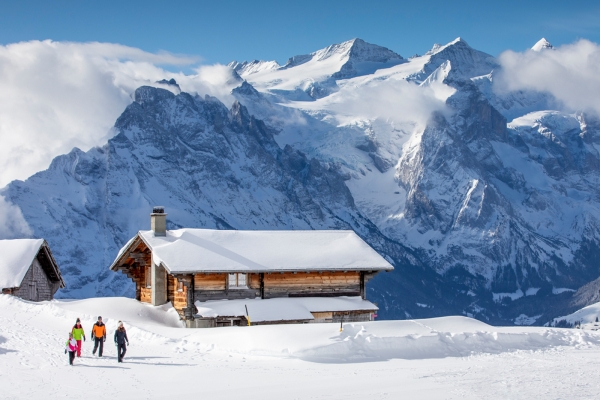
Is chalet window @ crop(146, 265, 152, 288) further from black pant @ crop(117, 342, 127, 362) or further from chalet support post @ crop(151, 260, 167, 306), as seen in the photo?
black pant @ crop(117, 342, 127, 362)

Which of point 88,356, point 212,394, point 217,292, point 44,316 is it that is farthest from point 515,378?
point 44,316

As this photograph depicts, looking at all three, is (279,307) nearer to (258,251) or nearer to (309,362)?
(258,251)

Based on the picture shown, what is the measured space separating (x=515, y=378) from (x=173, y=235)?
2508 centimetres

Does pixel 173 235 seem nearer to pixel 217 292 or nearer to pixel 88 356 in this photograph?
pixel 217 292

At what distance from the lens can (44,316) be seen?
42.3m

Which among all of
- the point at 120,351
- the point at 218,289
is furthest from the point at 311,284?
the point at 120,351

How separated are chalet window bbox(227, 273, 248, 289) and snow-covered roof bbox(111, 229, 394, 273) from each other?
0.83 metres

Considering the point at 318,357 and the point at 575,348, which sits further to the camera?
the point at 575,348

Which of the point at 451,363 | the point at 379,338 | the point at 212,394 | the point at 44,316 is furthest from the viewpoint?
the point at 44,316

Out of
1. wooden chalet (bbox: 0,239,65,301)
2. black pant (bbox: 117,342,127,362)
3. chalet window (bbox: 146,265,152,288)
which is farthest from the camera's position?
wooden chalet (bbox: 0,239,65,301)

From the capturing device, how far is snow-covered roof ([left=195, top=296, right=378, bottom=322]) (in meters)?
43.0

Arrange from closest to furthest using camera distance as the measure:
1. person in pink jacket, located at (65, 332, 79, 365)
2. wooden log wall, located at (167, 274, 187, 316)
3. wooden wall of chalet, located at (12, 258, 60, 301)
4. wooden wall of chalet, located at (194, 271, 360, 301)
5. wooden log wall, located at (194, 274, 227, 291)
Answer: person in pink jacket, located at (65, 332, 79, 365), wooden log wall, located at (194, 274, 227, 291), wooden log wall, located at (167, 274, 187, 316), wooden wall of chalet, located at (194, 271, 360, 301), wooden wall of chalet, located at (12, 258, 60, 301)

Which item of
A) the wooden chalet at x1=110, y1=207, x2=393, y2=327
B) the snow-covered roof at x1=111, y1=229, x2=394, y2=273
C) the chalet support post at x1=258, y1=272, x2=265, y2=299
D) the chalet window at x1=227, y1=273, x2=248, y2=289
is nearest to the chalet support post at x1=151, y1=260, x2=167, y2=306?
the wooden chalet at x1=110, y1=207, x2=393, y2=327

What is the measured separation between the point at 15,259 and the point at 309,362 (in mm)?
31012
